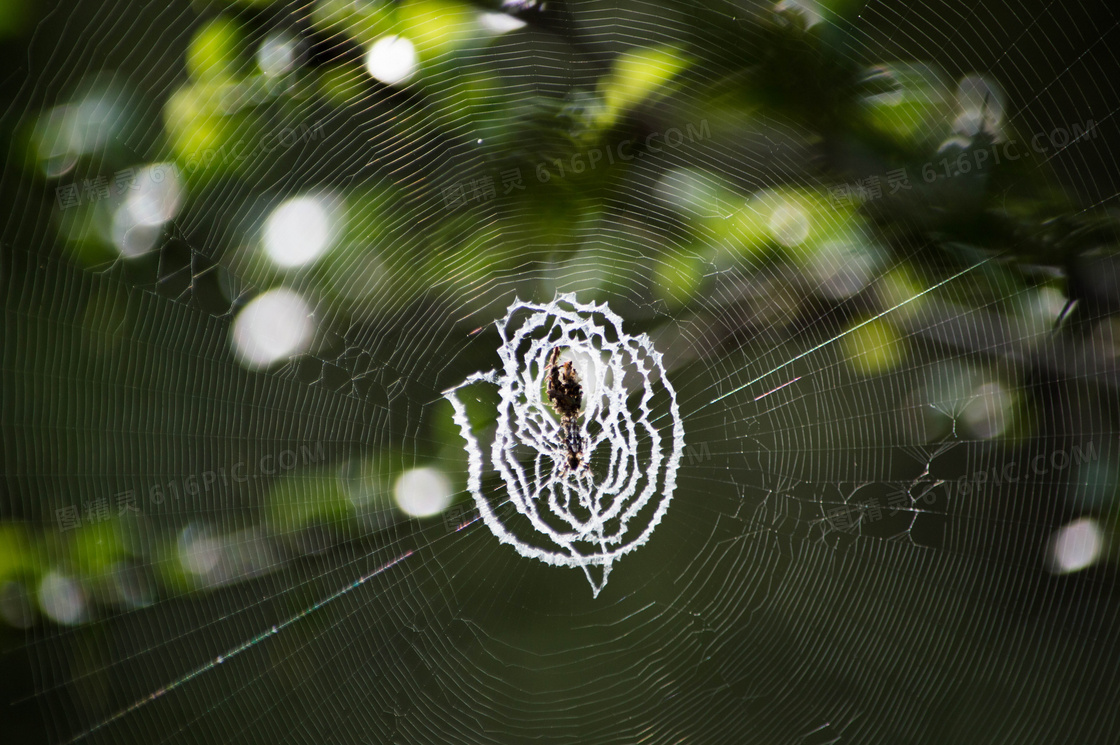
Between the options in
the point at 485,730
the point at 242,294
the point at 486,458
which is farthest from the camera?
the point at 485,730

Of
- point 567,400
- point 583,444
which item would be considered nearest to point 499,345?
point 567,400

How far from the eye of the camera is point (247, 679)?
11.6ft

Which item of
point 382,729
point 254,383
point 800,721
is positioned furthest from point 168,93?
point 800,721

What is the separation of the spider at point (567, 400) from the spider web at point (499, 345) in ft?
0.93

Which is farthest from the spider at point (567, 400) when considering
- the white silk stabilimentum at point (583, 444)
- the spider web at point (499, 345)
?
the spider web at point (499, 345)

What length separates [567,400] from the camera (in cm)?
354

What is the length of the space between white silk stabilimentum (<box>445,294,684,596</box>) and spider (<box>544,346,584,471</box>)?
30 millimetres

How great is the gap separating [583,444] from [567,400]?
32cm

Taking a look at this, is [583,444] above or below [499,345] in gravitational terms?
below

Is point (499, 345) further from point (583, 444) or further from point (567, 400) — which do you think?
point (583, 444)

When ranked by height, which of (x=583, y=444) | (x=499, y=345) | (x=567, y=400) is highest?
(x=499, y=345)

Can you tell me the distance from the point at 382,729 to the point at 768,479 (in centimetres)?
247

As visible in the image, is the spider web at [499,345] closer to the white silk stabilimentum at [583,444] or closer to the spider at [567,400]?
the white silk stabilimentum at [583,444]

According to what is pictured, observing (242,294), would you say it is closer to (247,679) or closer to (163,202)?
(163,202)
